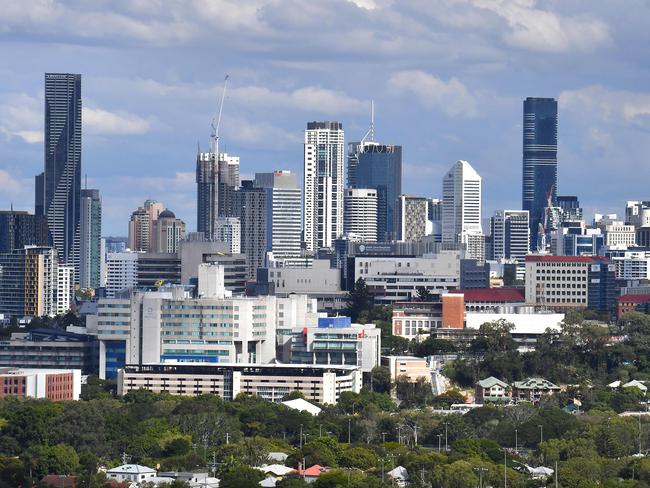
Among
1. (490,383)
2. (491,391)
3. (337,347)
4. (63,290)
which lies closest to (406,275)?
(63,290)

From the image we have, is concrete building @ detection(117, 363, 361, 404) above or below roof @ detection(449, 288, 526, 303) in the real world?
below

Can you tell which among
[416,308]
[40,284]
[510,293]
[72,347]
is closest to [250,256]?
[40,284]

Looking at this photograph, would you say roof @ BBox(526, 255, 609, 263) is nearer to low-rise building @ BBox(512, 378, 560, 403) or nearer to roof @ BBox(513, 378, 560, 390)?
roof @ BBox(513, 378, 560, 390)

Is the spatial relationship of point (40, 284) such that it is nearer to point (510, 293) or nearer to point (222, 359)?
point (510, 293)

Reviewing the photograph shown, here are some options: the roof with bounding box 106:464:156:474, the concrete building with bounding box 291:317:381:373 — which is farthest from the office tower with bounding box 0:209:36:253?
the roof with bounding box 106:464:156:474

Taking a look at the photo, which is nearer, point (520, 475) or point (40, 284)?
point (520, 475)

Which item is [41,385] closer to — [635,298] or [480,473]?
[480,473]

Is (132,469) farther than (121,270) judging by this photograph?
No
